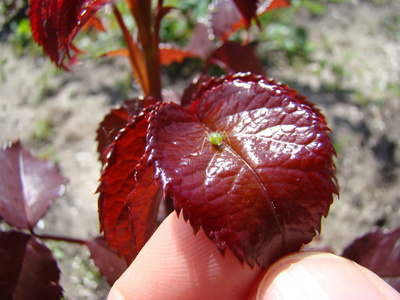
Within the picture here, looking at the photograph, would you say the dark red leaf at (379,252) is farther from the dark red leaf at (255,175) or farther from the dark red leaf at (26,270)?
the dark red leaf at (26,270)

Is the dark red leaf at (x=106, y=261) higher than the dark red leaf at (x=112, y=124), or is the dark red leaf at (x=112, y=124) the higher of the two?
the dark red leaf at (x=112, y=124)

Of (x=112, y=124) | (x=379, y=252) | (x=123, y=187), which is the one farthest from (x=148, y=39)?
(x=379, y=252)

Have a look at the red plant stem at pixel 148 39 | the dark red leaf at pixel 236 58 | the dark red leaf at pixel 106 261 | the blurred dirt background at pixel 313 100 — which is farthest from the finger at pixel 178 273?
the blurred dirt background at pixel 313 100

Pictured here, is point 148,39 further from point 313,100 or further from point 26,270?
point 313,100

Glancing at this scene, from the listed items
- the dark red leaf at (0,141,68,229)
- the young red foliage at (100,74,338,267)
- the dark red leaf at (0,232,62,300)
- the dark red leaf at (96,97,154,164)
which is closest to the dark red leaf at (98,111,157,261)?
the young red foliage at (100,74,338,267)

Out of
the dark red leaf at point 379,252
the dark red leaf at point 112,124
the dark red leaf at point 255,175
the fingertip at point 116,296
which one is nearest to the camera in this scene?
the dark red leaf at point 255,175

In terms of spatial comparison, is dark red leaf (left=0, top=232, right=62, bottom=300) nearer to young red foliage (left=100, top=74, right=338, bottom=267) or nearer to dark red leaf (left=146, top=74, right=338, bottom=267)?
young red foliage (left=100, top=74, right=338, bottom=267)

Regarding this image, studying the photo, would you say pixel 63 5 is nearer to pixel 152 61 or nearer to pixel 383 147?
pixel 152 61
